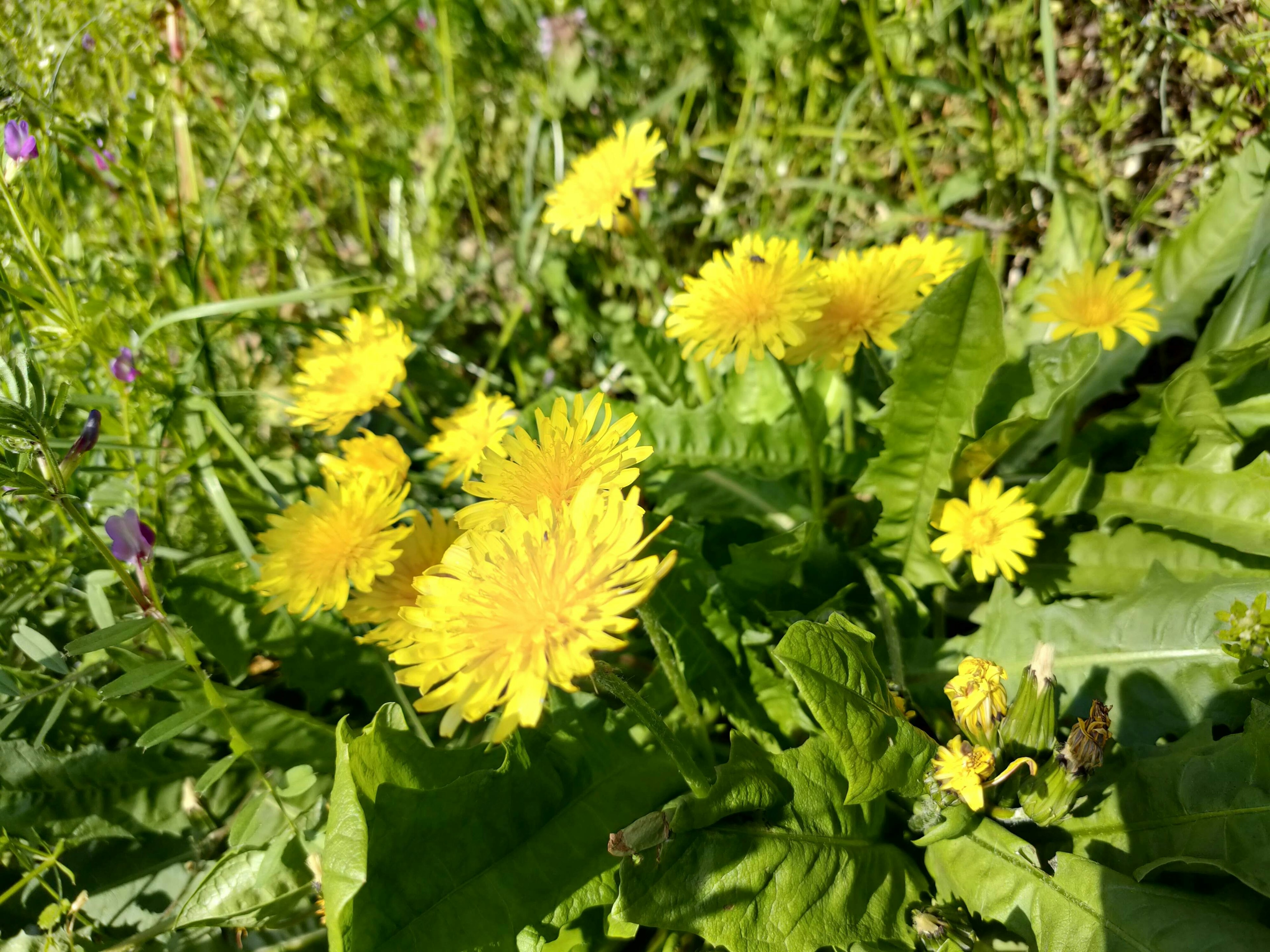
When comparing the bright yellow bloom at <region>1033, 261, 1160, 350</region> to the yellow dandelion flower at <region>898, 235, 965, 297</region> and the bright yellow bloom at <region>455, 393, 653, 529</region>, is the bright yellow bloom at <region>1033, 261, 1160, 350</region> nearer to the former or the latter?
the yellow dandelion flower at <region>898, 235, 965, 297</region>

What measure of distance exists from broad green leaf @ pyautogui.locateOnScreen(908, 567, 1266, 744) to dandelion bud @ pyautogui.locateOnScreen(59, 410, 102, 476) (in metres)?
1.42

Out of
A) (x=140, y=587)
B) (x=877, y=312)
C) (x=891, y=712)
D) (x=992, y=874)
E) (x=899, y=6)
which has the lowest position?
(x=992, y=874)

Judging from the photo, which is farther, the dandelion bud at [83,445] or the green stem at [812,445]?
the green stem at [812,445]

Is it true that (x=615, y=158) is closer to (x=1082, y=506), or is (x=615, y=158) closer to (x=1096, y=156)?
(x=1082, y=506)

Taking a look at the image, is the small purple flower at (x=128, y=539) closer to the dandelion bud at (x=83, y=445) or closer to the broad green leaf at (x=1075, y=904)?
the dandelion bud at (x=83, y=445)

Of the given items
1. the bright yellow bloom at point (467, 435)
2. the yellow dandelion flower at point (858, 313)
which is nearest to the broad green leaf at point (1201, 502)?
the yellow dandelion flower at point (858, 313)

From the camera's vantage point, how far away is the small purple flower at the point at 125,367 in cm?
164

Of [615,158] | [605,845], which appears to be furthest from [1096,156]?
[605,845]

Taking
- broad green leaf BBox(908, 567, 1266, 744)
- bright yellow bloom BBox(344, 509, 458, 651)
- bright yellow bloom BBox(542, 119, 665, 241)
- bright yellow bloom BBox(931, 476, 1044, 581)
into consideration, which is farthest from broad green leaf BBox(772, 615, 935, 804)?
bright yellow bloom BBox(542, 119, 665, 241)

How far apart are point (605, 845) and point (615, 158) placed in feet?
4.12

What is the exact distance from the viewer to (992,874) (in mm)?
1171

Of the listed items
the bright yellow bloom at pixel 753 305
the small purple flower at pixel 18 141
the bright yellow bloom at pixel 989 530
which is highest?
the small purple flower at pixel 18 141

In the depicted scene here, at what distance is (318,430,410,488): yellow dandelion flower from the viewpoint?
1.47m

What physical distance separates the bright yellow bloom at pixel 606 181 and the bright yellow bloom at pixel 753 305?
10.6 inches
